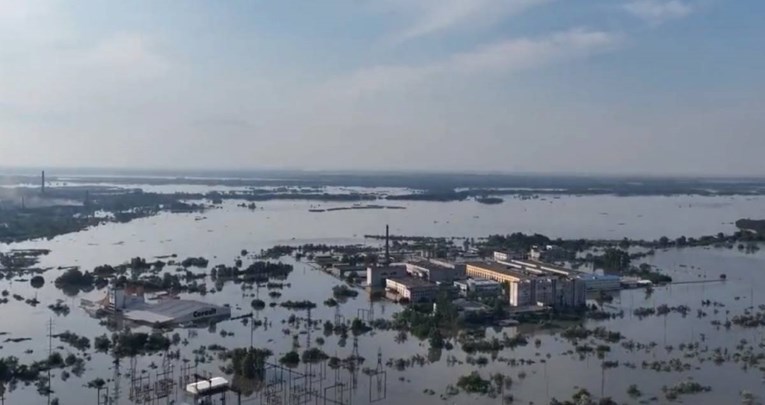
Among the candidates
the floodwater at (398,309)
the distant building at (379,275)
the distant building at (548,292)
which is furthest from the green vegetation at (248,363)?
the distant building at (379,275)

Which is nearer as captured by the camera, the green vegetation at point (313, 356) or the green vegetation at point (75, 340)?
the green vegetation at point (313, 356)

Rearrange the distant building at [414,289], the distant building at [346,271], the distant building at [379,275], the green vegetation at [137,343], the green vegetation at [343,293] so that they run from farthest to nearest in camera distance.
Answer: the distant building at [346,271] → the distant building at [379,275] → the green vegetation at [343,293] → the distant building at [414,289] → the green vegetation at [137,343]

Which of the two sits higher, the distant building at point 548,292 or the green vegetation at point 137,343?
the distant building at point 548,292

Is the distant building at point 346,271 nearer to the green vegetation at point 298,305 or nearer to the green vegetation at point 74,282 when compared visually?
the green vegetation at point 298,305

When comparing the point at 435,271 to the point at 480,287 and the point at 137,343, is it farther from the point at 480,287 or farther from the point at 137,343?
the point at 137,343

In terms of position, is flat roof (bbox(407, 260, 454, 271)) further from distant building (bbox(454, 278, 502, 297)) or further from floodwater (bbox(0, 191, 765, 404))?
floodwater (bbox(0, 191, 765, 404))

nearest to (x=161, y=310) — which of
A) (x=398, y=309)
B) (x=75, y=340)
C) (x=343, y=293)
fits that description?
(x=75, y=340)
